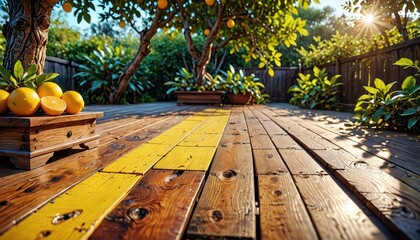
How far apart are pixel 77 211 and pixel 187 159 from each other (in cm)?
58

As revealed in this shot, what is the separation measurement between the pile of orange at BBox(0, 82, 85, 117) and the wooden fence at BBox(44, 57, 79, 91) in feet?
16.6

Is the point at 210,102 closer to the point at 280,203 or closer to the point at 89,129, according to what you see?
the point at 89,129

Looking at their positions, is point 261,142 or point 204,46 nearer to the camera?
point 261,142

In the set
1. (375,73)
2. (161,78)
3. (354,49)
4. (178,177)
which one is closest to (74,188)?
(178,177)

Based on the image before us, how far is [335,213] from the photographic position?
0.64m

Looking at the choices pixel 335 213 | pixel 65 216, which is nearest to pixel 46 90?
pixel 65 216

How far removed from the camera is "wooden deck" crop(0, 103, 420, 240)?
1.85ft

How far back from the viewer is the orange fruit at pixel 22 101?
42.2 inches

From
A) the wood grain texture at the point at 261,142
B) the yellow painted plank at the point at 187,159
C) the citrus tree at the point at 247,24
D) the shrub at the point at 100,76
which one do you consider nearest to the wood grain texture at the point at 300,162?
the wood grain texture at the point at 261,142

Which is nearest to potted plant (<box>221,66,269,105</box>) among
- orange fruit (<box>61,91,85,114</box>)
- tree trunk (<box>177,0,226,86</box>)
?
tree trunk (<box>177,0,226,86</box>)

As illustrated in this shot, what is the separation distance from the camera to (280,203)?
0.70 m

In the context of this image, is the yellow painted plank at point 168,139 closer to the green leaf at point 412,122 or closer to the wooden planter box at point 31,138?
the wooden planter box at point 31,138

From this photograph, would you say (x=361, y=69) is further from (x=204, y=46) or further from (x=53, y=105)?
(x=53, y=105)

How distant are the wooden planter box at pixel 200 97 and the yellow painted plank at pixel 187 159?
459cm
